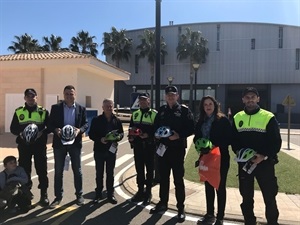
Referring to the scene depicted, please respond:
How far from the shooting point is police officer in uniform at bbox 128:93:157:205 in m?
5.62

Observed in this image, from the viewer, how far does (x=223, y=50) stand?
46219 millimetres

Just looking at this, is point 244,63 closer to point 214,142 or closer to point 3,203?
point 214,142

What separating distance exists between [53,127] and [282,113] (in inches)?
1683

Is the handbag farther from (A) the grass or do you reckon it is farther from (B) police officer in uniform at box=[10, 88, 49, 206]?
(B) police officer in uniform at box=[10, 88, 49, 206]

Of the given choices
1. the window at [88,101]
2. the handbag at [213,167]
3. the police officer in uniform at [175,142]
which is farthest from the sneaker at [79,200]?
the window at [88,101]

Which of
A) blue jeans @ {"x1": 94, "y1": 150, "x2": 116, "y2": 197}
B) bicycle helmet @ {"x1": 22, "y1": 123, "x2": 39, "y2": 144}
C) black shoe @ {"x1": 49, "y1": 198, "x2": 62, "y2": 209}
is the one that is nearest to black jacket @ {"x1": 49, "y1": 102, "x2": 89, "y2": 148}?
bicycle helmet @ {"x1": 22, "y1": 123, "x2": 39, "y2": 144}

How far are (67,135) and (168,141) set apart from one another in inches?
67.8

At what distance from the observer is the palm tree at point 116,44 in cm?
4881

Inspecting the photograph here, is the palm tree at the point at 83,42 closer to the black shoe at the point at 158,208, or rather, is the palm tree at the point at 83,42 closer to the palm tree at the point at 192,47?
the palm tree at the point at 192,47

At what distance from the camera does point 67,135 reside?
5215 mm

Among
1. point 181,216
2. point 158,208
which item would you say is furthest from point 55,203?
point 181,216


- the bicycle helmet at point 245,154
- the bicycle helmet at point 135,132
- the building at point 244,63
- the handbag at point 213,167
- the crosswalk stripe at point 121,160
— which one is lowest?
the crosswalk stripe at point 121,160

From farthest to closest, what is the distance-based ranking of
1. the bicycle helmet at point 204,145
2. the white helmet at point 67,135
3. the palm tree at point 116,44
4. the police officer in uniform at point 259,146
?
the palm tree at point 116,44
the white helmet at point 67,135
the bicycle helmet at point 204,145
the police officer in uniform at point 259,146

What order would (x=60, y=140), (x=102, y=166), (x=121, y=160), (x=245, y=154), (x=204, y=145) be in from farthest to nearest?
1. (x=121, y=160)
2. (x=102, y=166)
3. (x=60, y=140)
4. (x=204, y=145)
5. (x=245, y=154)
